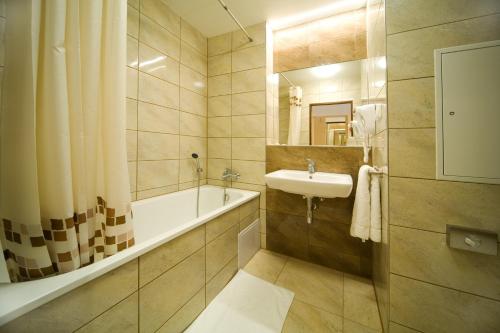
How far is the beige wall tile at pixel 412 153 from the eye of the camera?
83 centimetres

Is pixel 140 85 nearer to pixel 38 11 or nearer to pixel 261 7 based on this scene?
pixel 38 11

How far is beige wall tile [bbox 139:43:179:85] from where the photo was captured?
1.53 meters

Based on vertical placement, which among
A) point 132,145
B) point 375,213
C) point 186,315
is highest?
point 132,145

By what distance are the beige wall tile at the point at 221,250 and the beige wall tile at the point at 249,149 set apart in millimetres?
740

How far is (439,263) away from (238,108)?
1814mm

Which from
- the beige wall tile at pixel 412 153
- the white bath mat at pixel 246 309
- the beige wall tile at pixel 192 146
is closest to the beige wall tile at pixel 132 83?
the beige wall tile at pixel 192 146

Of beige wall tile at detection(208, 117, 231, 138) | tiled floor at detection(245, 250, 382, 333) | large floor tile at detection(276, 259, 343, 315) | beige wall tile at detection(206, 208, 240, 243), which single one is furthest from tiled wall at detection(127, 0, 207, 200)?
large floor tile at detection(276, 259, 343, 315)

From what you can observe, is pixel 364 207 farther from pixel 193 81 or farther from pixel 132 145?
pixel 193 81

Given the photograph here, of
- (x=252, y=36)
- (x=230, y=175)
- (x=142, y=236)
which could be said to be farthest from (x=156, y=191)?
(x=252, y=36)

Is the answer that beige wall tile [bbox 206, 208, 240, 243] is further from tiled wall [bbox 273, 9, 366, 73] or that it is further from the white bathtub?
tiled wall [bbox 273, 9, 366, 73]

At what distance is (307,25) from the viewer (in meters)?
1.82

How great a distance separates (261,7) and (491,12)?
4.83 ft

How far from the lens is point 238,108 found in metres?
1.97

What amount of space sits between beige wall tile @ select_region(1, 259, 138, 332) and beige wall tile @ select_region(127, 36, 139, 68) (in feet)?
4.71
